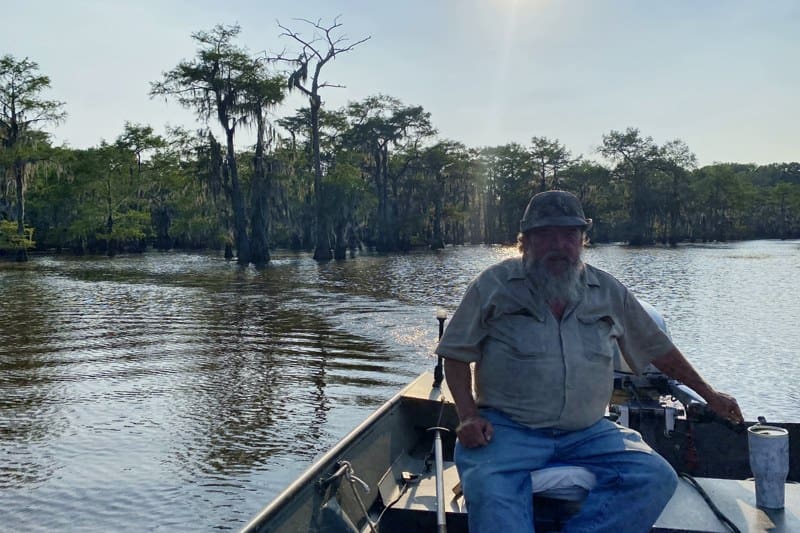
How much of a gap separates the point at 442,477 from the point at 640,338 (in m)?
1.21

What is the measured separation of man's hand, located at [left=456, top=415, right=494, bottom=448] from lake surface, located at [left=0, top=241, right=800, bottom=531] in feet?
9.07

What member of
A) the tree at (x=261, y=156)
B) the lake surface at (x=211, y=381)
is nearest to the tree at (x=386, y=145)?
the tree at (x=261, y=156)

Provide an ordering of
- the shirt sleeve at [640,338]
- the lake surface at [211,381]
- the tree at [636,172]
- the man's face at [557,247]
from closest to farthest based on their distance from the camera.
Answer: the man's face at [557,247] < the shirt sleeve at [640,338] < the lake surface at [211,381] < the tree at [636,172]

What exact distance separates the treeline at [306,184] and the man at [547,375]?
4071 cm

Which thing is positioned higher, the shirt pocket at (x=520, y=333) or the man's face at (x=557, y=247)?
the man's face at (x=557, y=247)

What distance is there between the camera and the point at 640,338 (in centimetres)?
351

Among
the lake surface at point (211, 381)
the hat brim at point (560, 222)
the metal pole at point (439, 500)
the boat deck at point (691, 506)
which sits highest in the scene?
the hat brim at point (560, 222)

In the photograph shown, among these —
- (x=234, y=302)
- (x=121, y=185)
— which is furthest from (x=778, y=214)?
(x=234, y=302)

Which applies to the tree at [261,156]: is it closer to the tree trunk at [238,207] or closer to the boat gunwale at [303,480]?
the tree trunk at [238,207]

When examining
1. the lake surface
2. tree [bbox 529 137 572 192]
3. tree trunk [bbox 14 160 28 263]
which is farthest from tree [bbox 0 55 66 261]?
tree [bbox 529 137 572 192]

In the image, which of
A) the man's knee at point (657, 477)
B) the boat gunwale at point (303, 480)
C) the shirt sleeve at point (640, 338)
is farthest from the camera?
the shirt sleeve at point (640, 338)

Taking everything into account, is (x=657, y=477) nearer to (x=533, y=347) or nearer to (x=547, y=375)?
(x=547, y=375)

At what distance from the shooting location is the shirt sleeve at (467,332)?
329 centimetres

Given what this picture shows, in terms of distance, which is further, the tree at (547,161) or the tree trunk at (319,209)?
the tree at (547,161)
